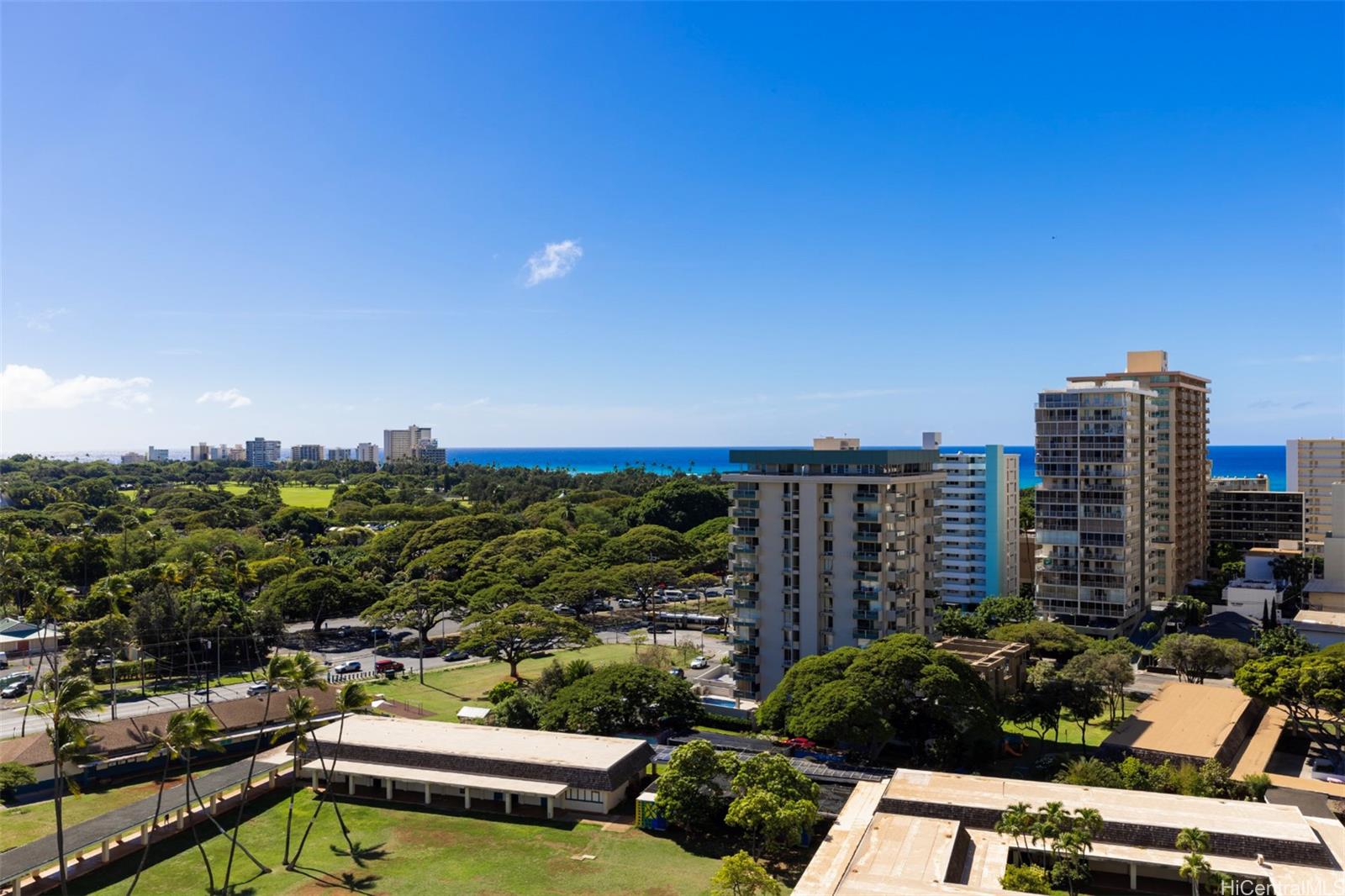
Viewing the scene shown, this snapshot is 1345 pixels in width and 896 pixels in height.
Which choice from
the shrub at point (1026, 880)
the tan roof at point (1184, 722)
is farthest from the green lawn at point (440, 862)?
the tan roof at point (1184, 722)

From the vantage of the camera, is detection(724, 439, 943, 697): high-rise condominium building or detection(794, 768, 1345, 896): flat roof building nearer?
detection(794, 768, 1345, 896): flat roof building

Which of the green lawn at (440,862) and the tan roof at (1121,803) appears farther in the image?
the green lawn at (440,862)

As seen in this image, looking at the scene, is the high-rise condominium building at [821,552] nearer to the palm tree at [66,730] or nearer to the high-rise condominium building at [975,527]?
the high-rise condominium building at [975,527]

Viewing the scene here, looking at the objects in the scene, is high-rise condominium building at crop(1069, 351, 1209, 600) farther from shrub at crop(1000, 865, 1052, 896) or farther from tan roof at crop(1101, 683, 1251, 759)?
shrub at crop(1000, 865, 1052, 896)

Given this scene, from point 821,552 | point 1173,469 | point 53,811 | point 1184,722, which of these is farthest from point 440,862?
point 1173,469

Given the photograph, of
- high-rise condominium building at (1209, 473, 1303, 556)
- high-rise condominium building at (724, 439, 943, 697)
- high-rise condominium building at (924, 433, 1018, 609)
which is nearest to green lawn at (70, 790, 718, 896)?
high-rise condominium building at (724, 439, 943, 697)

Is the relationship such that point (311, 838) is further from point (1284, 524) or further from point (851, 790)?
point (1284, 524)

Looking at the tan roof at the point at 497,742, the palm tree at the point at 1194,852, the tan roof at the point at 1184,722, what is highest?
the palm tree at the point at 1194,852
